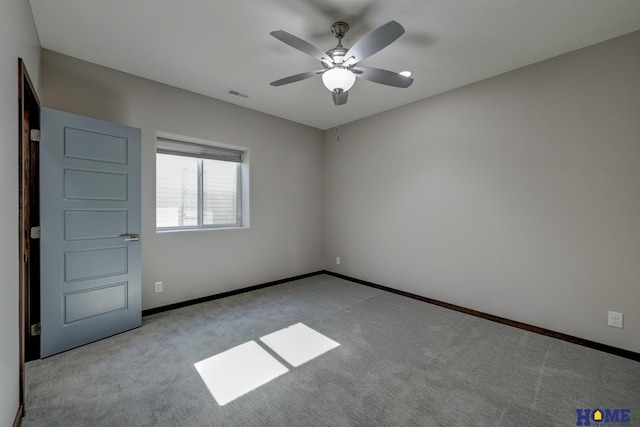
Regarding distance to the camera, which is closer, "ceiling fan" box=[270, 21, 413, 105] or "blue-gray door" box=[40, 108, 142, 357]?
"ceiling fan" box=[270, 21, 413, 105]

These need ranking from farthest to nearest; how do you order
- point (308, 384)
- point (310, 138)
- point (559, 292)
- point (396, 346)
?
point (310, 138) < point (559, 292) < point (396, 346) < point (308, 384)

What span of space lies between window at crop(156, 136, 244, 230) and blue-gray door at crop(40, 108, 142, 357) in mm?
613

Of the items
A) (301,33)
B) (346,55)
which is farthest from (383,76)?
(301,33)

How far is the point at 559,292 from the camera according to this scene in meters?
2.70

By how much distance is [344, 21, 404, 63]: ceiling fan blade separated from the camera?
5.55 ft

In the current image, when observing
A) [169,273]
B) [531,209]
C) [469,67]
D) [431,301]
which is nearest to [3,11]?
[169,273]

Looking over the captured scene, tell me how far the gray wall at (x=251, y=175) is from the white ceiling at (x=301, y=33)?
0.78 feet

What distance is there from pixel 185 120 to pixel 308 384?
3.21 metres

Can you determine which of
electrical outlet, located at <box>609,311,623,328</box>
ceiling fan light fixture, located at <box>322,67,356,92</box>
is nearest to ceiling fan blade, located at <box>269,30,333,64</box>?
ceiling fan light fixture, located at <box>322,67,356,92</box>

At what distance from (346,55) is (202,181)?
2.64 metres

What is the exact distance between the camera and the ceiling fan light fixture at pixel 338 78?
2093 mm

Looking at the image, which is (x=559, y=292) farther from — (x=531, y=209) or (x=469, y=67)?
(x=469, y=67)

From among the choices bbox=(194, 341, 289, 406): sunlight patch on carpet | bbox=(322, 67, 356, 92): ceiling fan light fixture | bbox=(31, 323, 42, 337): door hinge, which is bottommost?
bbox=(194, 341, 289, 406): sunlight patch on carpet

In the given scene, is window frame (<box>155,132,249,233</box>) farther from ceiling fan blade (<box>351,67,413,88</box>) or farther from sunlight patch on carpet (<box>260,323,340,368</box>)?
ceiling fan blade (<box>351,67,413,88</box>)
